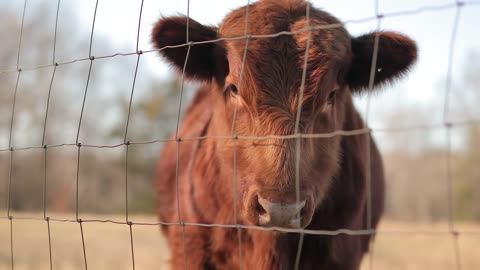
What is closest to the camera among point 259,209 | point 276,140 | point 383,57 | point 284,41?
point 259,209

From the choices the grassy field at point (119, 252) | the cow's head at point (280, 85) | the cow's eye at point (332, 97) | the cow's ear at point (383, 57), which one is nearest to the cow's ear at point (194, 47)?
the cow's head at point (280, 85)

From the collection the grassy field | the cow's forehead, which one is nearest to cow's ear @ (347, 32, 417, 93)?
the cow's forehead

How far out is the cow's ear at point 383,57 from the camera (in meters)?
3.70

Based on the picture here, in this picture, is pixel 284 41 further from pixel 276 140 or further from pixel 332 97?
pixel 276 140

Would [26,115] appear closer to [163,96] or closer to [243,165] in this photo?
[163,96]

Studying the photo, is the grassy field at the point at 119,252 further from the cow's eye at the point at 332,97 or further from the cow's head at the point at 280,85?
the cow's eye at the point at 332,97

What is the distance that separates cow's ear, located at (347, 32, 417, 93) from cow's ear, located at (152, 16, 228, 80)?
852 millimetres

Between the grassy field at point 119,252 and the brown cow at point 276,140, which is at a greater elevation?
the brown cow at point 276,140

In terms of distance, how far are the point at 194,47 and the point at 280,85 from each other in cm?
91

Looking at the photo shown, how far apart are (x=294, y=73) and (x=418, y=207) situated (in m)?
38.4

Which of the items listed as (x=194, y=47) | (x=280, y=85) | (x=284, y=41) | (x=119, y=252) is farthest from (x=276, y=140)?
(x=119, y=252)

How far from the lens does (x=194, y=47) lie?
12.6 feet

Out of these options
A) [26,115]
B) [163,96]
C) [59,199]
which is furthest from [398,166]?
[26,115]

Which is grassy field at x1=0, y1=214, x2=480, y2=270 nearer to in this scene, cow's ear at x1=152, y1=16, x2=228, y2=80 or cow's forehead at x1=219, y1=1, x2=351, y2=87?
cow's ear at x1=152, y1=16, x2=228, y2=80
